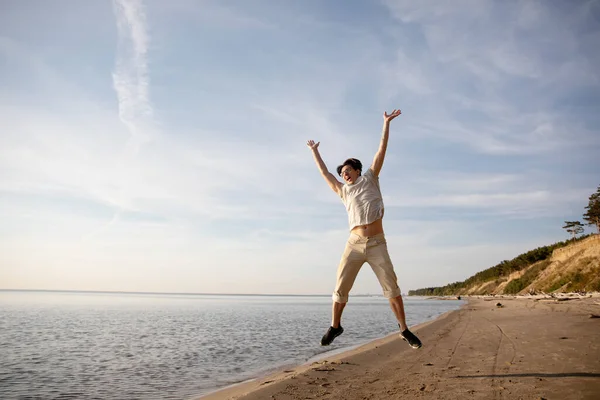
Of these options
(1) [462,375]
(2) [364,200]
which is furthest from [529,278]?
(2) [364,200]

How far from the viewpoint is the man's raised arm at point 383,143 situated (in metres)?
5.72

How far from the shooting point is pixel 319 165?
21.0 ft

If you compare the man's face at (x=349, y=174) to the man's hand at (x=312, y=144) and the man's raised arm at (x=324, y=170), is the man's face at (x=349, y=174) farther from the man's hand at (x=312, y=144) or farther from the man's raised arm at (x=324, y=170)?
the man's hand at (x=312, y=144)

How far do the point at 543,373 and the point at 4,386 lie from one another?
10902 mm

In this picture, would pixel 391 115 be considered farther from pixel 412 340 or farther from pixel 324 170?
pixel 412 340

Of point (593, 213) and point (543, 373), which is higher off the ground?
point (593, 213)

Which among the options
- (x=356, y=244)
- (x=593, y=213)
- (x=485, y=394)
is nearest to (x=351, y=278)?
(x=356, y=244)

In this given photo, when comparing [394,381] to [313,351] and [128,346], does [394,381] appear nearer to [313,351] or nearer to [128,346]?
[313,351]

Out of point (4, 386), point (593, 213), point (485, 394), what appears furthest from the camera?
point (593, 213)

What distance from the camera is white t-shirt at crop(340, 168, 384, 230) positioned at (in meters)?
5.54

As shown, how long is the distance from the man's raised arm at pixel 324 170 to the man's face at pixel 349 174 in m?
0.20

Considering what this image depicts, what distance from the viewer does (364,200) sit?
5.61 metres

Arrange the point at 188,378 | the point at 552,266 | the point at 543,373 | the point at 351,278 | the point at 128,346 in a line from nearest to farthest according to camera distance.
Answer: the point at 543,373, the point at 351,278, the point at 188,378, the point at 128,346, the point at 552,266

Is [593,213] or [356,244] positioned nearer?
[356,244]
